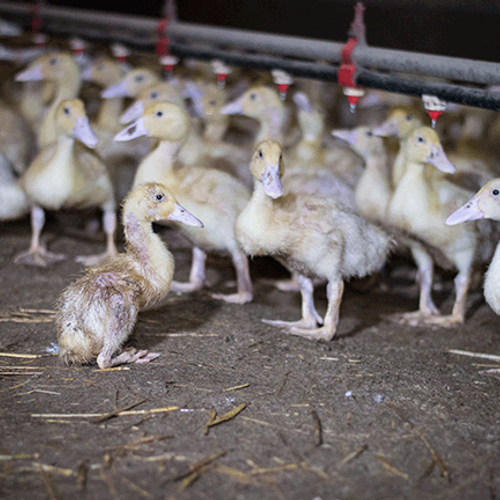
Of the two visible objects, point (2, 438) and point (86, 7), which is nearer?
point (2, 438)

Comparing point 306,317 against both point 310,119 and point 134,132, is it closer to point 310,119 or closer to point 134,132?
point 134,132

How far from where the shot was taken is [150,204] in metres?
3.88

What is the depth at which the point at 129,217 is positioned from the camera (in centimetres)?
388

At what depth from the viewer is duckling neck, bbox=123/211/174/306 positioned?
385cm

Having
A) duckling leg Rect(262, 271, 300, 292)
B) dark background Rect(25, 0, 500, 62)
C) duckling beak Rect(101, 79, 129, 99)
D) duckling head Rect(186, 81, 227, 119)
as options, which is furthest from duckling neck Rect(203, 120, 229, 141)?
duckling leg Rect(262, 271, 300, 292)

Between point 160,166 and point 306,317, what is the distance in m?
1.59

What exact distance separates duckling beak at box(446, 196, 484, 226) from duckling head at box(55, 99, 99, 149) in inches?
110

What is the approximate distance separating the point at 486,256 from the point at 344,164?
5.95ft

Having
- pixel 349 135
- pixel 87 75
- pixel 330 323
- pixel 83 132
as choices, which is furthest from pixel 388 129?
pixel 87 75

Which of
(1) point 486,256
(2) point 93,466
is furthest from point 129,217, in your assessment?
(1) point 486,256

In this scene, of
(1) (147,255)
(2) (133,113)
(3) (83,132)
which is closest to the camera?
(1) (147,255)

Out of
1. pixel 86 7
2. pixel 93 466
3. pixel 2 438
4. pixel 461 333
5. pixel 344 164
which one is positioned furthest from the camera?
pixel 86 7

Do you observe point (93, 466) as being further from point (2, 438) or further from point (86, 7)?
point (86, 7)

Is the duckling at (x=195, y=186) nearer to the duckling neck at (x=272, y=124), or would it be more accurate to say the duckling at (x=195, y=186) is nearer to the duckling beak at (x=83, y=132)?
the duckling beak at (x=83, y=132)
